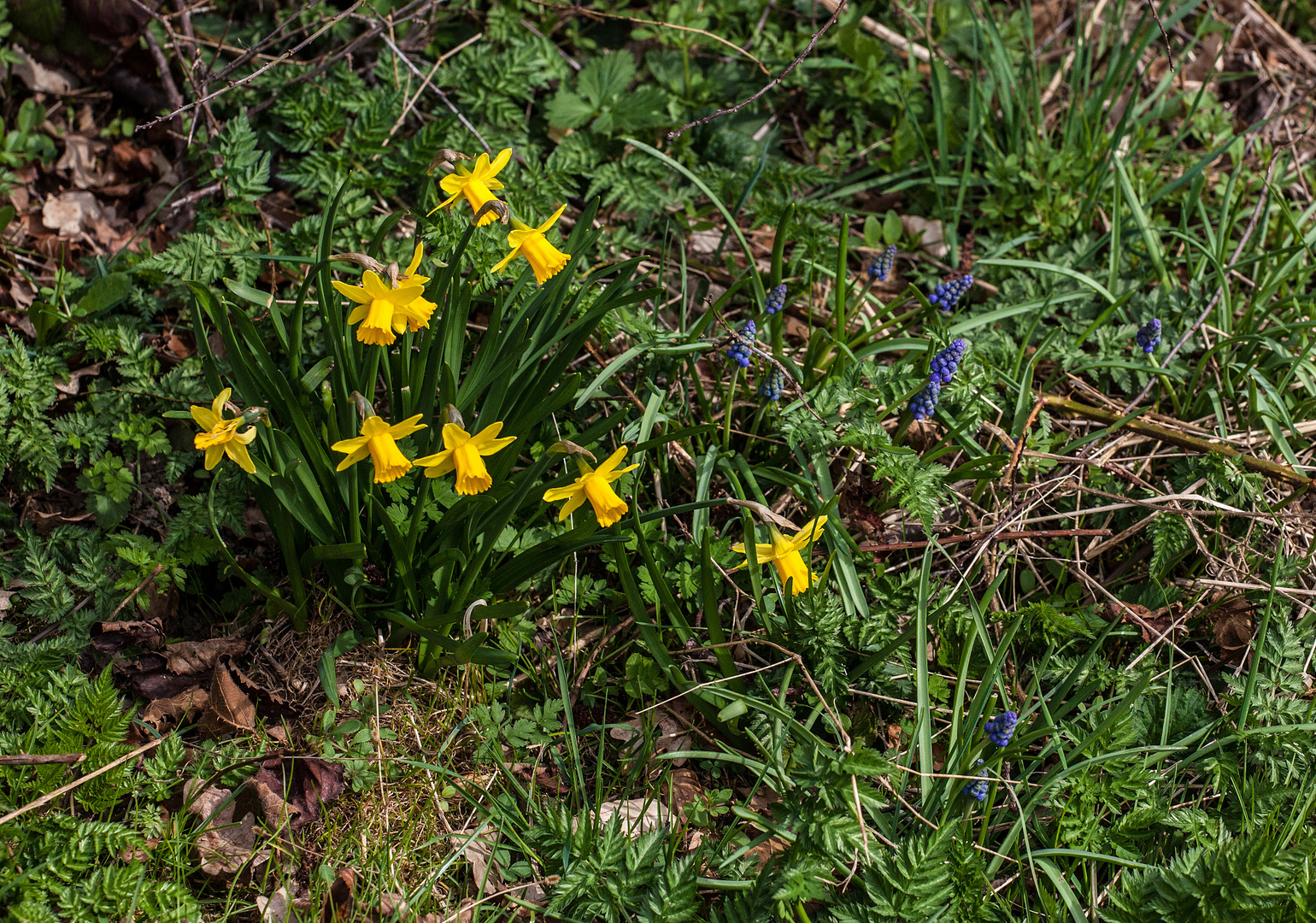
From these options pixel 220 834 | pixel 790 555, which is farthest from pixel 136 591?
pixel 790 555

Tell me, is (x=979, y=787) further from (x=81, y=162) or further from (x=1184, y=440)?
(x=81, y=162)

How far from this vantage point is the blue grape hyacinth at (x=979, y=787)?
73.5 inches

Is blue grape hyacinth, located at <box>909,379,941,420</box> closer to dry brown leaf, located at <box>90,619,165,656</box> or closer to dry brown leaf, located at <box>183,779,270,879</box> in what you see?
dry brown leaf, located at <box>183,779,270,879</box>

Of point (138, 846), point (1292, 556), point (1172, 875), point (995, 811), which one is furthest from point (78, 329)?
point (1292, 556)

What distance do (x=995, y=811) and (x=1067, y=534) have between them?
764 mm

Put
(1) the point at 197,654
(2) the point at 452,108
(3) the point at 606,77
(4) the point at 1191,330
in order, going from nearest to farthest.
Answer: (1) the point at 197,654 → (4) the point at 1191,330 → (2) the point at 452,108 → (3) the point at 606,77

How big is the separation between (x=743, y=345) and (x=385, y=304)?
2.96 ft

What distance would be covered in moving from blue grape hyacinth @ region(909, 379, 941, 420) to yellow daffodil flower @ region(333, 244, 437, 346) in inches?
46.7

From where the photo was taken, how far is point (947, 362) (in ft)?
7.23

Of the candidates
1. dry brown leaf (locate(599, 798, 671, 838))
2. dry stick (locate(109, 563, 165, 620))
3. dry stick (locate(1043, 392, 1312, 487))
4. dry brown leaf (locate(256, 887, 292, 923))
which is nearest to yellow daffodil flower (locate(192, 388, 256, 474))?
dry stick (locate(109, 563, 165, 620))

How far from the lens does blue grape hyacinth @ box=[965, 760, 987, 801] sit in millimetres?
1868

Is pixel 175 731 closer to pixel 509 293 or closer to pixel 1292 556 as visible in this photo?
pixel 509 293

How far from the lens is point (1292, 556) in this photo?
2391 millimetres

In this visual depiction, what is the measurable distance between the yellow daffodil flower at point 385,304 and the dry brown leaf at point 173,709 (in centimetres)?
97
